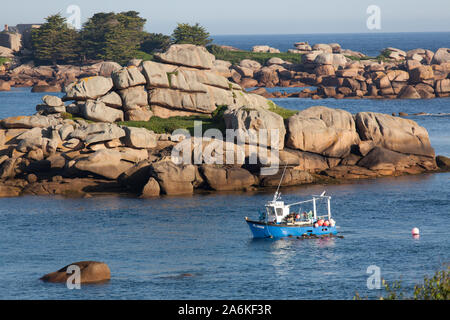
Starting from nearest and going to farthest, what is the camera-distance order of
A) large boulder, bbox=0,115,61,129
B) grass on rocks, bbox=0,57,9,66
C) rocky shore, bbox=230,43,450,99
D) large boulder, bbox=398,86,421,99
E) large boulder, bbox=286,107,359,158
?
large boulder, bbox=286,107,359,158, large boulder, bbox=0,115,61,129, large boulder, bbox=398,86,421,99, rocky shore, bbox=230,43,450,99, grass on rocks, bbox=0,57,9,66

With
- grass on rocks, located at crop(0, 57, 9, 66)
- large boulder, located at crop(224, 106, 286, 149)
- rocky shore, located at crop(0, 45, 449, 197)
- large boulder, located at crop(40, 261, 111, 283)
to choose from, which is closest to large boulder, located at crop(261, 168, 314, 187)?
rocky shore, located at crop(0, 45, 449, 197)

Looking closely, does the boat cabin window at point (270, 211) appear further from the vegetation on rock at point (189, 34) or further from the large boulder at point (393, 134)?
the vegetation on rock at point (189, 34)

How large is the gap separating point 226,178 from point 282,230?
1569 cm

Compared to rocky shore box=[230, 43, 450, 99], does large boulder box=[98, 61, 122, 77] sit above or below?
above

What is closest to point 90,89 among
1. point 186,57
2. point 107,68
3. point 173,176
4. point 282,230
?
point 186,57

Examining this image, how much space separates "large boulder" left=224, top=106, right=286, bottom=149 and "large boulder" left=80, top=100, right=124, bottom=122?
15.4 metres

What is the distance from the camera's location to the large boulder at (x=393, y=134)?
8375 cm

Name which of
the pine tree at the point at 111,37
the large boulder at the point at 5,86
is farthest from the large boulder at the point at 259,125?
the large boulder at the point at 5,86

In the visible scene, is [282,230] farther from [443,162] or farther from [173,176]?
[443,162]

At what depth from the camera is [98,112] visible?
86312 mm

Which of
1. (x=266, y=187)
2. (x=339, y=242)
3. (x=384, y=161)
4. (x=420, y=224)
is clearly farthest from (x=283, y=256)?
(x=384, y=161)

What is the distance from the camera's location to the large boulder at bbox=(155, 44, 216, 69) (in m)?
95.6

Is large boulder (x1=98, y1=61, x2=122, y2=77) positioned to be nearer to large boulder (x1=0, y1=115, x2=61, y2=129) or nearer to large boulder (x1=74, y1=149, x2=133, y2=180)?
large boulder (x1=0, y1=115, x2=61, y2=129)

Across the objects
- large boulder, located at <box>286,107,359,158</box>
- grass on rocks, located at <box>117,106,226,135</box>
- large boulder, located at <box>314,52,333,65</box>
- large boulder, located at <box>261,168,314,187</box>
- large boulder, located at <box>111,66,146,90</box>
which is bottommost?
large boulder, located at <box>261,168,314,187</box>
